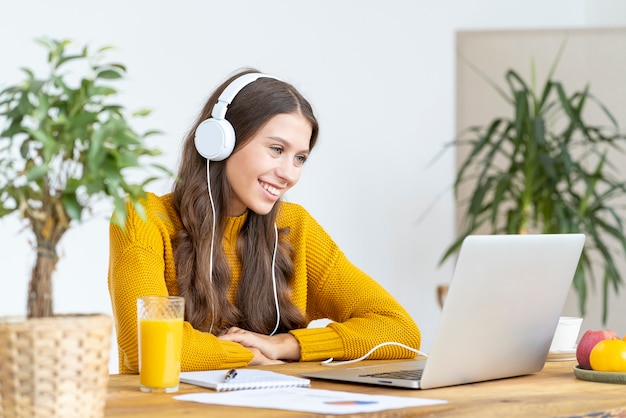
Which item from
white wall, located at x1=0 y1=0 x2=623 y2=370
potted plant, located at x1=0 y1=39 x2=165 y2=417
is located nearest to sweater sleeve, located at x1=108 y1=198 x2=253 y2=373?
potted plant, located at x1=0 y1=39 x2=165 y2=417

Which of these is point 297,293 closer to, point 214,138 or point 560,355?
point 214,138

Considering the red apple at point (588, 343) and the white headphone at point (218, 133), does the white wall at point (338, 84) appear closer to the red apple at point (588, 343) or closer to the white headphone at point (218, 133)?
the white headphone at point (218, 133)

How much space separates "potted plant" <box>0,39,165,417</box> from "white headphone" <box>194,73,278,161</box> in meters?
1.02

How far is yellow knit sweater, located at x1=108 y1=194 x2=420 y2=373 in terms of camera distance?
1.91 metres

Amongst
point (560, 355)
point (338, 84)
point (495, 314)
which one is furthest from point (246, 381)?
point (338, 84)

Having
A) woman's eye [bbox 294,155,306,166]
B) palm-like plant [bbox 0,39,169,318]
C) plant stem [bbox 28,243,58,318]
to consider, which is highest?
woman's eye [bbox 294,155,306,166]

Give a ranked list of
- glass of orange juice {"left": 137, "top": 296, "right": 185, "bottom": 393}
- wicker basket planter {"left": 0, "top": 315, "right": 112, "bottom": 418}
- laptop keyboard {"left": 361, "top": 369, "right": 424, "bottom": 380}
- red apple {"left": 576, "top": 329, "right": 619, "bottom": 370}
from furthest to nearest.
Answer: red apple {"left": 576, "top": 329, "right": 619, "bottom": 370} → laptop keyboard {"left": 361, "top": 369, "right": 424, "bottom": 380} → glass of orange juice {"left": 137, "top": 296, "right": 185, "bottom": 393} → wicker basket planter {"left": 0, "top": 315, "right": 112, "bottom": 418}

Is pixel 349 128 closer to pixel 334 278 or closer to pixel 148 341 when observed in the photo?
pixel 334 278

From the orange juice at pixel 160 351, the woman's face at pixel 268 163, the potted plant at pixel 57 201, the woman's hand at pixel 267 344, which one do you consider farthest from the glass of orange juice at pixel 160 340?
the woman's face at pixel 268 163

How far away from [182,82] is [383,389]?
8.52ft

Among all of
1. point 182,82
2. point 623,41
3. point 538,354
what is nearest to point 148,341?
point 538,354

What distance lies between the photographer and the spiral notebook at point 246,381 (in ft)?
4.73

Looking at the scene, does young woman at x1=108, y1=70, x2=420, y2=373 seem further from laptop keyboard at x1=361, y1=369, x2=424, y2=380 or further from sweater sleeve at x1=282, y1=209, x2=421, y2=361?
laptop keyboard at x1=361, y1=369, x2=424, y2=380

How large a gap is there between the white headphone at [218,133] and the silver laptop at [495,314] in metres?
0.64
